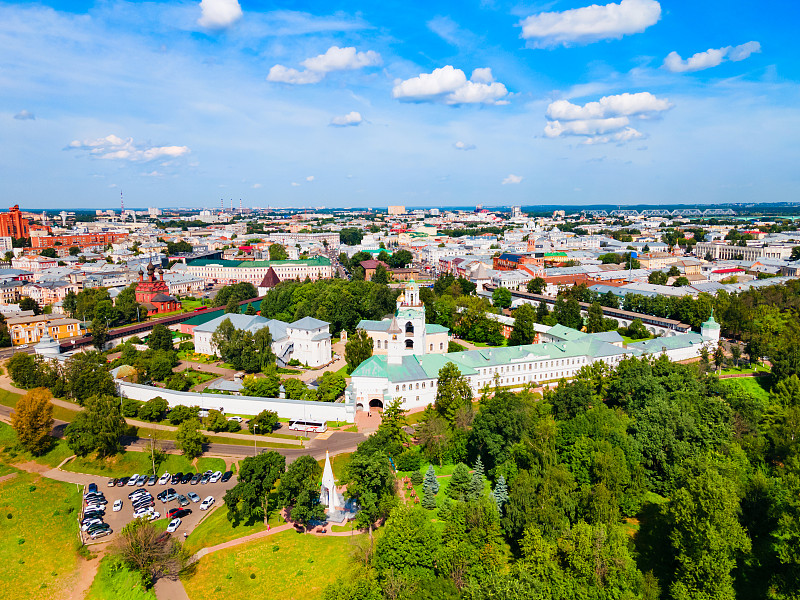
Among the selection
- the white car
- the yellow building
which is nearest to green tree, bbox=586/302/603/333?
the white car

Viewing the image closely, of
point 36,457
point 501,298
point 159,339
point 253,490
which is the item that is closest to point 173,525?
point 253,490

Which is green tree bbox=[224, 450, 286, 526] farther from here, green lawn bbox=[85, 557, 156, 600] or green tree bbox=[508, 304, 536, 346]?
green tree bbox=[508, 304, 536, 346]

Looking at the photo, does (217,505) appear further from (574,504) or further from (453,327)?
(453,327)

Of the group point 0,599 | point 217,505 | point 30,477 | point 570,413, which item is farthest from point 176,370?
point 570,413

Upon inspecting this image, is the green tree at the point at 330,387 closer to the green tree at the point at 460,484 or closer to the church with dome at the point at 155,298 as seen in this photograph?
the green tree at the point at 460,484

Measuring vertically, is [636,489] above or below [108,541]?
above

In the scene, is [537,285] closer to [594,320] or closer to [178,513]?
[594,320]
